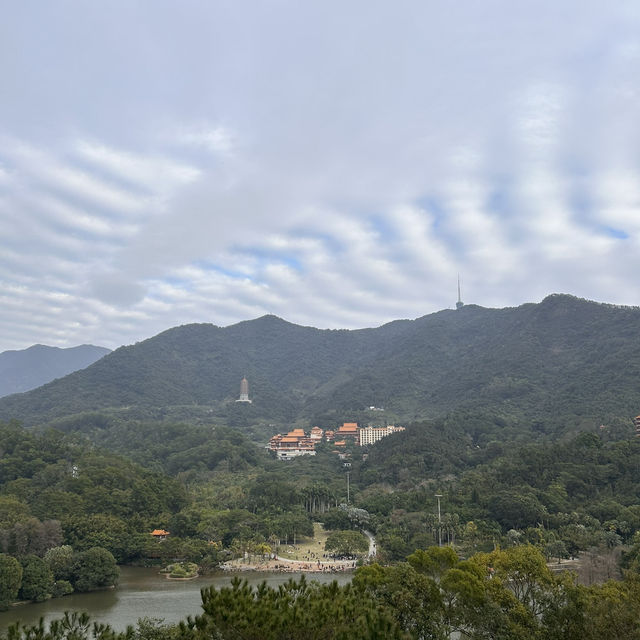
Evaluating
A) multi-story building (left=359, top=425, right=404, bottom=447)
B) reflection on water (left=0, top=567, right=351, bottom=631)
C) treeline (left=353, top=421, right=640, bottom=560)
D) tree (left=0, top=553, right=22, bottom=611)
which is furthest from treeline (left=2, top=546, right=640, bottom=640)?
multi-story building (left=359, top=425, right=404, bottom=447)

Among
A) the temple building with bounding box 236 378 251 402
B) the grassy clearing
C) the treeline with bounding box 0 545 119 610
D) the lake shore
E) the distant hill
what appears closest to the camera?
the treeline with bounding box 0 545 119 610

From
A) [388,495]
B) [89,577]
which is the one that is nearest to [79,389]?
[388,495]

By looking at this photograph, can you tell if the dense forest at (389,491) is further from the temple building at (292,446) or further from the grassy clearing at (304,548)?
the temple building at (292,446)

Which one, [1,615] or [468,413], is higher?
[468,413]

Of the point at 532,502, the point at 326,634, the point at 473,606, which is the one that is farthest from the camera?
the point at 532,502

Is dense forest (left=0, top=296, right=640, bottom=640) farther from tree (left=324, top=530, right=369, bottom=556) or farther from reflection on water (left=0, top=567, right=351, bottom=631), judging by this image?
reflection on water (left=0, top=567, right=351, bottom=631)

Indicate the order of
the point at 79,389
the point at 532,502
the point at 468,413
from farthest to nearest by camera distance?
the point at 79,389 < the point at 468,413 < the point at 532,502

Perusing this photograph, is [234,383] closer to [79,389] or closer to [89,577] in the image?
[79,389]

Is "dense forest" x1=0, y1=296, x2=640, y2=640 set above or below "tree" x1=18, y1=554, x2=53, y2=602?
above
